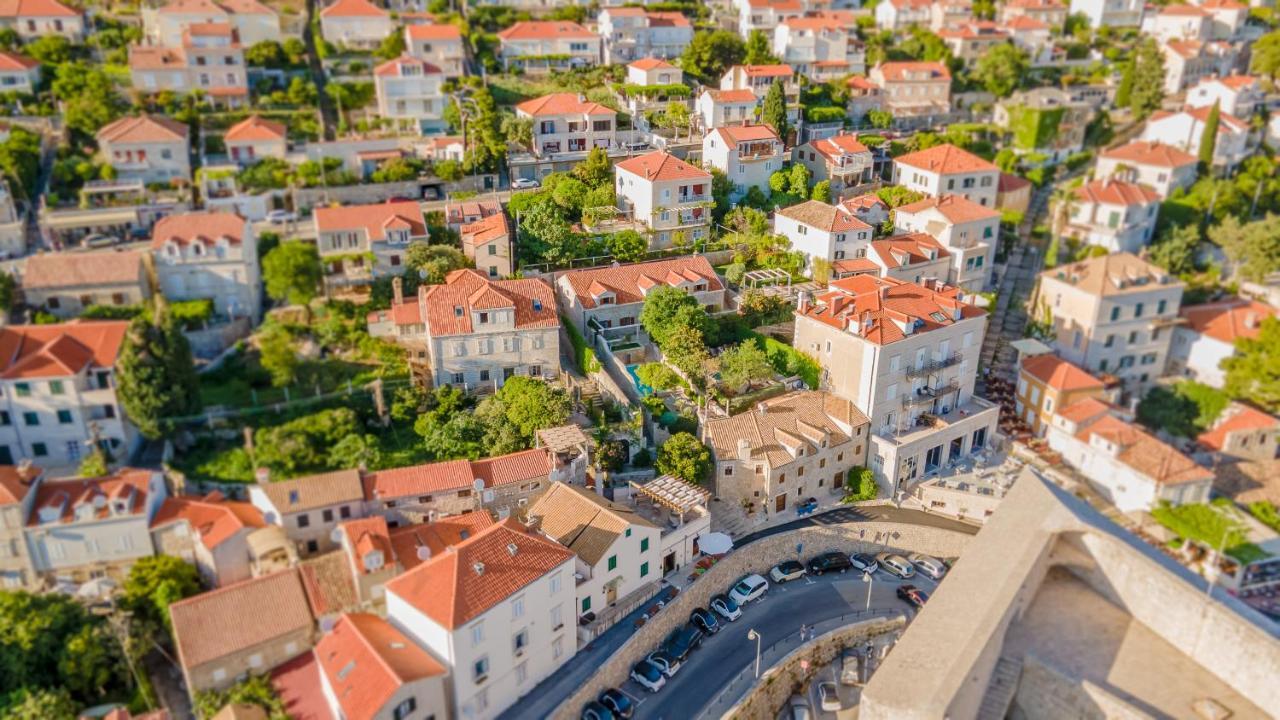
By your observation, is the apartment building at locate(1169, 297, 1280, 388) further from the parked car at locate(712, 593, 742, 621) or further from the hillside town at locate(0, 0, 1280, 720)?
the parked car at locate(712, 593, 742, 621)

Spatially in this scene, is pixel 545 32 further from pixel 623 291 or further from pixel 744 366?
pixel 744 366

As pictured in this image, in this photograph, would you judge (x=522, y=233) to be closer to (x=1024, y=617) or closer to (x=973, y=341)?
(x=973, y=341)

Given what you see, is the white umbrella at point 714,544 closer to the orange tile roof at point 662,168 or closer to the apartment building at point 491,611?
the apartment building at point 491,611

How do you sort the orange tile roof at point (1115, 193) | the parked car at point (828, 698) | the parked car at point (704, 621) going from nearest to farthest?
the parked car at point (828, 698)
the parked car at point (704, 621)
the orange tile roof at point (1115, 193)

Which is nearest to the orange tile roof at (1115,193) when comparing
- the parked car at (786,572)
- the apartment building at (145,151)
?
the parked car at (786,572)

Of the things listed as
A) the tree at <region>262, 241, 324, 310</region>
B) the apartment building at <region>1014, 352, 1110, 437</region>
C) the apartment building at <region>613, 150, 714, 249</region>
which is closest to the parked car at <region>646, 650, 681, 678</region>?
the tree at <region>262, 241, 324, 310</region>

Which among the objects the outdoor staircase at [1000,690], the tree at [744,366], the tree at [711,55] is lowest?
the tree at [744,366]

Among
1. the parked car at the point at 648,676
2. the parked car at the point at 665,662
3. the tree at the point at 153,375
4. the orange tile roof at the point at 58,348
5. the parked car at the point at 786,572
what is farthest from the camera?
the parked car at the point at 786,572

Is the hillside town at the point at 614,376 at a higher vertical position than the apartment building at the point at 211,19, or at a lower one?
lower
